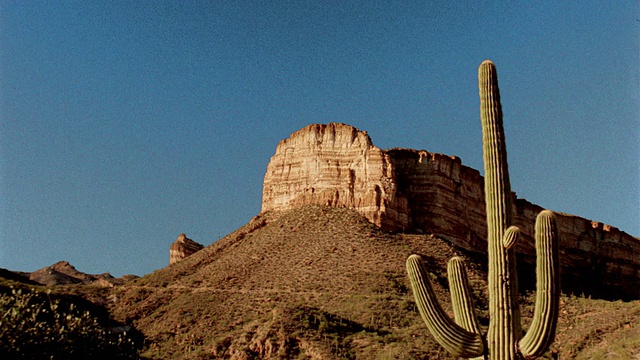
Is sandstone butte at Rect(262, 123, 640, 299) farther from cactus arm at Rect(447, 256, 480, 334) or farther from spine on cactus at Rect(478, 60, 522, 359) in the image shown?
spine on cactus at Rect(478, 60, 522, 359)

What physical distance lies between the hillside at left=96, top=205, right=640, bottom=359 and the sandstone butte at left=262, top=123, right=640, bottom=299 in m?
1.78

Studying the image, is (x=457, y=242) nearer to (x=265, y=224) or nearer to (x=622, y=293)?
(x=265, y=224)

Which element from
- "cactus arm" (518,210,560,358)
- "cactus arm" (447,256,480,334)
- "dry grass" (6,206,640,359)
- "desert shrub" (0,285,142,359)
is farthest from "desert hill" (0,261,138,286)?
"cactus arm" (518,210,560,358)

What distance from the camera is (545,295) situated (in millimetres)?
11703

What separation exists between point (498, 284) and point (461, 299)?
1.59 m

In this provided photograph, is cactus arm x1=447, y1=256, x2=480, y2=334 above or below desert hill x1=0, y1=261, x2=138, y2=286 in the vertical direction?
below

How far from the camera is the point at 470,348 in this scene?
1254 cm

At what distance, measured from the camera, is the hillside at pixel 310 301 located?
32.9m

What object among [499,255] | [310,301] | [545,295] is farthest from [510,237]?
[310,301]

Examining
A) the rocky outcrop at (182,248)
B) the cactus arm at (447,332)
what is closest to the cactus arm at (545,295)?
the cactus arm at (447,332)

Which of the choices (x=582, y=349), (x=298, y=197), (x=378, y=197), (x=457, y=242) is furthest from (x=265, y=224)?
(x=582, y=349)

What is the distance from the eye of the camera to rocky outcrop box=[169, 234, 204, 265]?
6756 cm

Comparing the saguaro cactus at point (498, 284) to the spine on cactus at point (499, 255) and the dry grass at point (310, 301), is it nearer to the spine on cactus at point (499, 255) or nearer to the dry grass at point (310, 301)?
the spine on cactus at point (499, 255)

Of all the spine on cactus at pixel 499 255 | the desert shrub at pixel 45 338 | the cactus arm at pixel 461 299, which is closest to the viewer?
the spine on cactus at pixel 499 255
